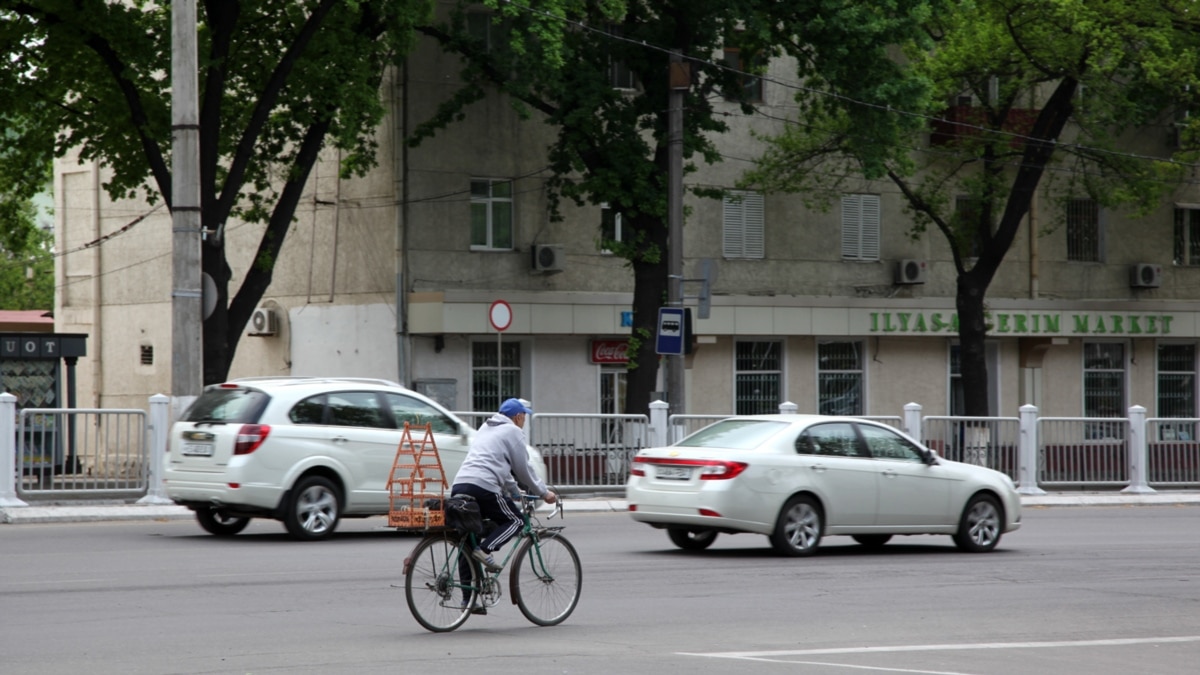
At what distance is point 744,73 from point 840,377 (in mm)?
8981

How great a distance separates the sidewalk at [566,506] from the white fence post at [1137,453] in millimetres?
238

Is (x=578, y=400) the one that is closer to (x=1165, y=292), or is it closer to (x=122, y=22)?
(x=122, y=22)

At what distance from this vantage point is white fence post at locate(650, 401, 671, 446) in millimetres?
26312

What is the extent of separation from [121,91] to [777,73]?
1456 centimetres

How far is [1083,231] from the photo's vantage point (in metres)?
40.3

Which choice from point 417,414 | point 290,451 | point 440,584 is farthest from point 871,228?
point 440,584

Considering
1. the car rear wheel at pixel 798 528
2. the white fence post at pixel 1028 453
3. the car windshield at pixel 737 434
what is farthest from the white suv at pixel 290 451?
the white fence post at pixel 1028 453

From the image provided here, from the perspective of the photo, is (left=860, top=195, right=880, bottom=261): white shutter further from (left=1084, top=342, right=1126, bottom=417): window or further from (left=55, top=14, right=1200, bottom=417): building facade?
(left=1084, top=342, right=1126, bottom=417): window

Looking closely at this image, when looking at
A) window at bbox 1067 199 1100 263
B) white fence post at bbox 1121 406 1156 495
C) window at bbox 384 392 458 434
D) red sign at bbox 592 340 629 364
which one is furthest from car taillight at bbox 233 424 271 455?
window at bbox 1067 199 1100 263

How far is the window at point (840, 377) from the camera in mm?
36938

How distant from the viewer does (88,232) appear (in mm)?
38500

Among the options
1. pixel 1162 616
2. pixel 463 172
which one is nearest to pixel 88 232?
pixel 463 172

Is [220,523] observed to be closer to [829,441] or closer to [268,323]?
[829,441]

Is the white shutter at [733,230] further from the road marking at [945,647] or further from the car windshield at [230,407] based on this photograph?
the road marking at [945,647]
